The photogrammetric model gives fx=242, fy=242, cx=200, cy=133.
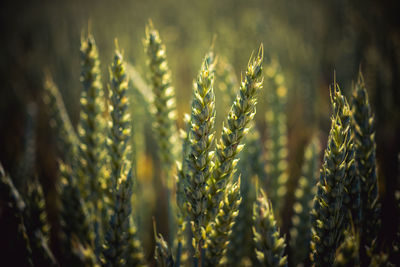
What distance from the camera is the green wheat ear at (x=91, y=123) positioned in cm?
85

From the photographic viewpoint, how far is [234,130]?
58 centimetres

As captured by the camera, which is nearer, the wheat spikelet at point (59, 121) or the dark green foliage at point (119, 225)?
the dark green foliage at point (119, 225)

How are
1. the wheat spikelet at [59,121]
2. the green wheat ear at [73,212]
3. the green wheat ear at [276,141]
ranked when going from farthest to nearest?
1. the green wheat ear at [276,141]
2. the wheat spikelet at [59,121]
3. the green wheat ear at [73,212]

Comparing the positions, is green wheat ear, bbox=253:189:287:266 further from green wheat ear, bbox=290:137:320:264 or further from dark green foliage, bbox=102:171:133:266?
green wheat ear, bbox=290:137:320:264

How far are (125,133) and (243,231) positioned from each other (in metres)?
0.66

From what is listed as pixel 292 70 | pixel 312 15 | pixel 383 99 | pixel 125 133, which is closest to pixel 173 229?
pixel 125 133

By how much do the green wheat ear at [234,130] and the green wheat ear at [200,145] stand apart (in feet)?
0.07

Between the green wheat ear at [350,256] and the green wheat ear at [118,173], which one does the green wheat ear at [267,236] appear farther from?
the green wheat ear at [118,173]

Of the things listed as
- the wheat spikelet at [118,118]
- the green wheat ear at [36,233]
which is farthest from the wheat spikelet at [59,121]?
the wheat spikelet at [118,118]

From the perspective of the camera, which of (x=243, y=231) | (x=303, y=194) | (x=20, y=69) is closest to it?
(x=243, y=231)

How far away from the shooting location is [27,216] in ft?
2.70

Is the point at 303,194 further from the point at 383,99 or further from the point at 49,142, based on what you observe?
the point at 49,142

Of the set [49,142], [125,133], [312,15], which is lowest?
[125,133]

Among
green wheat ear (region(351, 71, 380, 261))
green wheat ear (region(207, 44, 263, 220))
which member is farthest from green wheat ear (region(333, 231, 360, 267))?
green wheat ear (region(207, 44, 263, 220))
